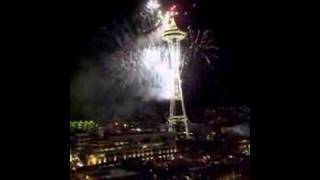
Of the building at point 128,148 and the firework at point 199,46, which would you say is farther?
the building at point 128,148

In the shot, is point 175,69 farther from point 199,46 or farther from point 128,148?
point 128,148

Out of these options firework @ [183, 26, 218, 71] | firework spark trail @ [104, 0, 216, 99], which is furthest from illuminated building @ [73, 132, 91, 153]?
firework @ [183, 26, 218, 71]

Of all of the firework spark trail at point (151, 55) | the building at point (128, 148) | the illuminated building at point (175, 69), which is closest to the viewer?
the firework spark trail at point (151, 55)

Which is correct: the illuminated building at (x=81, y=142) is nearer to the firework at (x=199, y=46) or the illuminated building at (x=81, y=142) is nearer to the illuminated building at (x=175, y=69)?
the illuminated building at (x=175, y=69)

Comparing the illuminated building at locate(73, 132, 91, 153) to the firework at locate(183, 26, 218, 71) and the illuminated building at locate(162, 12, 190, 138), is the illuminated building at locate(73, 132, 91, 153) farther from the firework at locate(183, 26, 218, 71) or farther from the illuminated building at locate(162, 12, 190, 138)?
the firework at locate(183, 26, 218, 71)

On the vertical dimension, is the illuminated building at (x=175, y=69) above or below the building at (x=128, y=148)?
above

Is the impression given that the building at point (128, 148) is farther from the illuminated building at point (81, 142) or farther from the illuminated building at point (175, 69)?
the illuminated building at point (175, 69)

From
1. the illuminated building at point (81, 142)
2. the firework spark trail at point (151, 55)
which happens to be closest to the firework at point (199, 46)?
the firework spark trail at point (151, 55)

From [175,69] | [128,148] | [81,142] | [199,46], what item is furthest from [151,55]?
[128,148]

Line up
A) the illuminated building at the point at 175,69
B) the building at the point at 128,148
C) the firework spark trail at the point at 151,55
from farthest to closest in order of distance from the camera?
the building at the point at 128,148 → the illuminated building at the point at 175,69 → the firework spark trail at the point at 151,55
